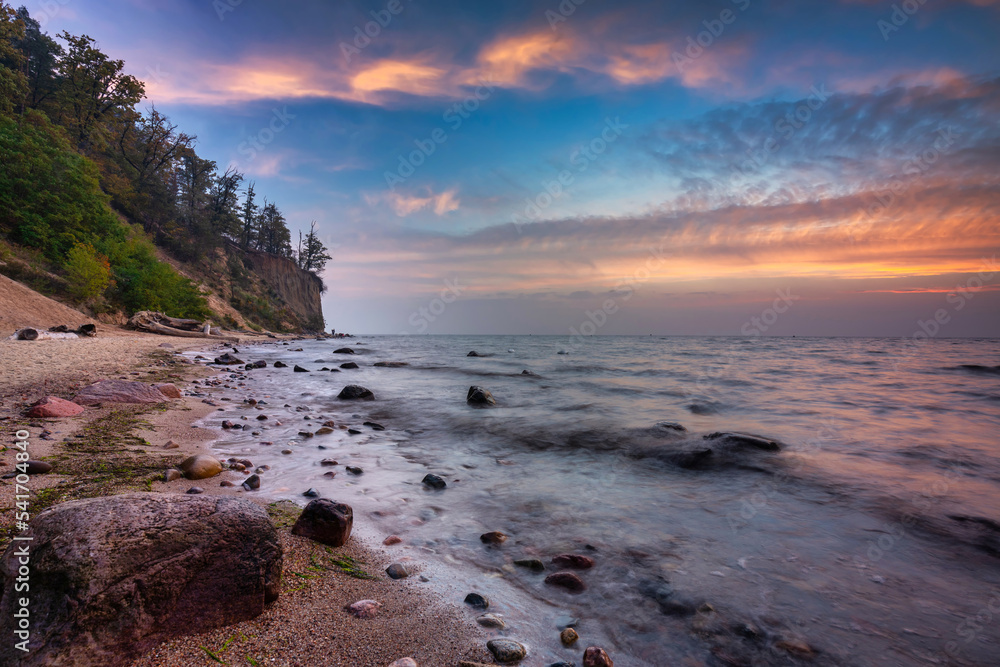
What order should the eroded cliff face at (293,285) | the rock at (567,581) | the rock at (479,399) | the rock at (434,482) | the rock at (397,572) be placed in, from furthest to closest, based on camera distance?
the eroded cliff face at (293,285) < the rock at (479,399) < the rock at (434,482) < the rock at (567,581) < the rock at (397,572)

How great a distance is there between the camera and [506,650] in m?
2.46

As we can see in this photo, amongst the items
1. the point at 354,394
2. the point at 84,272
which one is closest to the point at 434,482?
the point at 354,394

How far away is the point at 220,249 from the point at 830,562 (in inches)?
2546

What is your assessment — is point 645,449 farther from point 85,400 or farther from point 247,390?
point 247,390

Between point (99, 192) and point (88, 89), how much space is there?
2009 cm

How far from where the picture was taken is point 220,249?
52.5m

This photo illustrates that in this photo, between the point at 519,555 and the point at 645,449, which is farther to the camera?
the point at 645,449

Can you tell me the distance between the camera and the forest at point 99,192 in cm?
2106

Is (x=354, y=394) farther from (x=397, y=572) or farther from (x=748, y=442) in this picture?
(x=748, y=442)

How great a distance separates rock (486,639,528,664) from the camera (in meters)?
2.43

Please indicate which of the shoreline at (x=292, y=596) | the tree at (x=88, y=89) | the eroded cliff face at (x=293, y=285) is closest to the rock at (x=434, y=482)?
the shoreline at (x=292, y=596)

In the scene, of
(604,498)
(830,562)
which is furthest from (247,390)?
(830,562)

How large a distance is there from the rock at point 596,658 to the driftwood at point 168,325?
31.1 m

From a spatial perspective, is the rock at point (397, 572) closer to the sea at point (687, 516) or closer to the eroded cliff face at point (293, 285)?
the sea at point (687, 516)
